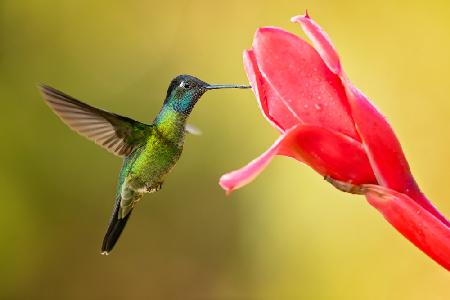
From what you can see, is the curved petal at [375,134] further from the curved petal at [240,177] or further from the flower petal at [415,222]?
the curved petal at [240,177]

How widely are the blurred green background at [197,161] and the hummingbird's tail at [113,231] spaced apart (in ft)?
Result: 6.45

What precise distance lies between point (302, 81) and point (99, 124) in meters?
0.94

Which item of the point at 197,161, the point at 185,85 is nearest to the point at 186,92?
→ the point at 185,85

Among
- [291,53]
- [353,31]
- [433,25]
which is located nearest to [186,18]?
Answer: [353,31]

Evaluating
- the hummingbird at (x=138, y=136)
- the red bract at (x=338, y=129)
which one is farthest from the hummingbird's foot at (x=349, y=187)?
the hummingbird at (x=138, y=136)

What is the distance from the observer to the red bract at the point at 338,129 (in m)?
1.09

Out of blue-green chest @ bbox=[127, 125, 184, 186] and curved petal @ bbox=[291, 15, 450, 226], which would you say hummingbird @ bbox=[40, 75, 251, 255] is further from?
curved petal @ bbox=[291, 15, 450, 226]

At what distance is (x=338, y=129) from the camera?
3.69 ft

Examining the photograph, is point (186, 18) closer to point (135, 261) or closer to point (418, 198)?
point (135, 261)

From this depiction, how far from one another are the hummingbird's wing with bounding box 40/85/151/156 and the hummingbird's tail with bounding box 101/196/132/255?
0.54ft

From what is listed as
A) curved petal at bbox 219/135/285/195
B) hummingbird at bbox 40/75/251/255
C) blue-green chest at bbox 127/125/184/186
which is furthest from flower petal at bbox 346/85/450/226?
blue-green chest at bbox 127/125/184/186

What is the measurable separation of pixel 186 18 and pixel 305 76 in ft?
10.9

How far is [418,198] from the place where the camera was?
3.76 feet

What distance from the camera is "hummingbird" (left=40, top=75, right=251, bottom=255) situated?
6.17 ft
